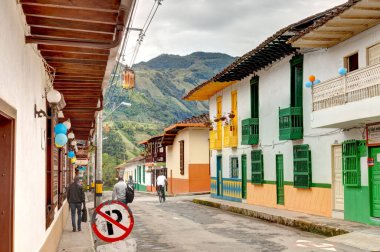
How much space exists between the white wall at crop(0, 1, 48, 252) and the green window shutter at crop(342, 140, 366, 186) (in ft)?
35.2

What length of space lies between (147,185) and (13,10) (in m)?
54.5

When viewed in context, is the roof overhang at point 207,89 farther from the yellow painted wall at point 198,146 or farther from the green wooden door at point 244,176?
the yellow painted wall at point 198,146

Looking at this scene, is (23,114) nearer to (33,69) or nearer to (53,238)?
(33,69)

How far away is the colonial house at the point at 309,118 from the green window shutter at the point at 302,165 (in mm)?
37

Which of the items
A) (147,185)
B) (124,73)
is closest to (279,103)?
(124,73)

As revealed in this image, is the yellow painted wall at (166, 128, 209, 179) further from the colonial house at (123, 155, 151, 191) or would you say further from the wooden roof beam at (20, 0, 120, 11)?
the wooden roof beam at (20, 0, 120, 11)

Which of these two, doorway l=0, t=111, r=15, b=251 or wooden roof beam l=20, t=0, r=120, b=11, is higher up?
wooden roof beam l=20, t=0, r=120, b=11

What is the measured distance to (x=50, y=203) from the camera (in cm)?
1012

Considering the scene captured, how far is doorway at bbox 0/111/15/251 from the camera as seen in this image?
15.9 ft

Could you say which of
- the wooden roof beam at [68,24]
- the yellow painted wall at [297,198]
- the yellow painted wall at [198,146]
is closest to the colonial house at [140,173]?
the yellow painted wall at [198,146]

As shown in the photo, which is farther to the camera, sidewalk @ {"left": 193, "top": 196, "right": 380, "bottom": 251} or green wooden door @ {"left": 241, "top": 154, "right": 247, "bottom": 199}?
green wooden door @ {"left": 241, "top": 154, "right": 247, "bottom": 199}

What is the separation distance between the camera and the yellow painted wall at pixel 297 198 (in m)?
18.2

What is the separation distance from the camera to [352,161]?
16125 millimetres

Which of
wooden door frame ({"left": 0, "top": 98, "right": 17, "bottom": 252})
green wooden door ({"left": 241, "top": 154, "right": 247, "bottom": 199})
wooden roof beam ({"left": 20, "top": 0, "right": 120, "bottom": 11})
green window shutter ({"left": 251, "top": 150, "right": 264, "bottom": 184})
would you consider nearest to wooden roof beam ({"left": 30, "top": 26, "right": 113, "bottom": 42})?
wooden roof beam ({"left": 20, "top": 0, "right": 120, "bottom": 11})
